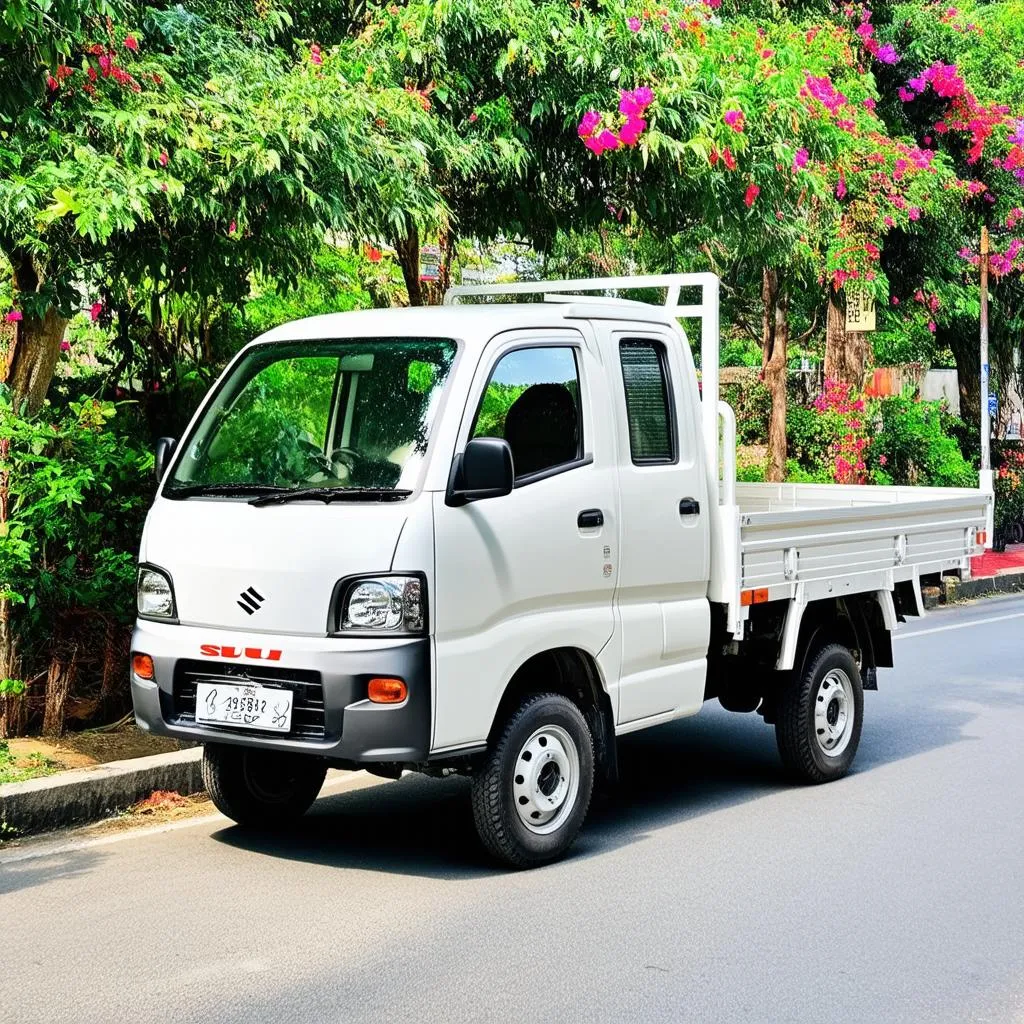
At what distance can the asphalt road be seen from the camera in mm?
4711

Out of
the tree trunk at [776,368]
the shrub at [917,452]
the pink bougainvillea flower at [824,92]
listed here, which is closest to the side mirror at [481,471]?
the pink bougainvillea flower at [824,92]

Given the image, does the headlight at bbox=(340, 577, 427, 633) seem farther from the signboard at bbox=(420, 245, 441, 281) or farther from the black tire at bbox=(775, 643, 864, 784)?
the signboard at bbox=(420, 245, 441, 281)

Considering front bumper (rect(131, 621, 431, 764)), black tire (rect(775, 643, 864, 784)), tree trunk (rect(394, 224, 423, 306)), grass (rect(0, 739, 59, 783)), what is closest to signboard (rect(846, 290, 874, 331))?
tree trunk (rect(394, 224, 423, 306))

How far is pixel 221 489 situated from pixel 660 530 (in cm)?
189

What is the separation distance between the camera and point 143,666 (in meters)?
6.23

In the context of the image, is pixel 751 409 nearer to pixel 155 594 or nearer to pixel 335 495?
pixel 155 594

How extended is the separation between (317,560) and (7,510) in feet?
9.17

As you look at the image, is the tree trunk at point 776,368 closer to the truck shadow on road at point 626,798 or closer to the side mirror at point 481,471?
the truck shadow on road at point 626,798

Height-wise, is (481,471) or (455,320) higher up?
(455,320)

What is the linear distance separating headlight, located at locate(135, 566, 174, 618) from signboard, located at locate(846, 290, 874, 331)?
12925mm

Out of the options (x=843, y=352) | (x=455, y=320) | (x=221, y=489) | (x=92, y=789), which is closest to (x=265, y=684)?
(x=221, y=489)

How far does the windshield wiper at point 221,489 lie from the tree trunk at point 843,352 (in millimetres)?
14405

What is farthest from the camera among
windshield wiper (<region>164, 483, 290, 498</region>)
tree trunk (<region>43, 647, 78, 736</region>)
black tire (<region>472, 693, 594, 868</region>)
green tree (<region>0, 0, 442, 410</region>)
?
tree trunk (<region>43, 647, 78, 736</region>)

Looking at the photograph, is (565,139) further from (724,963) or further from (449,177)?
(724,963)
